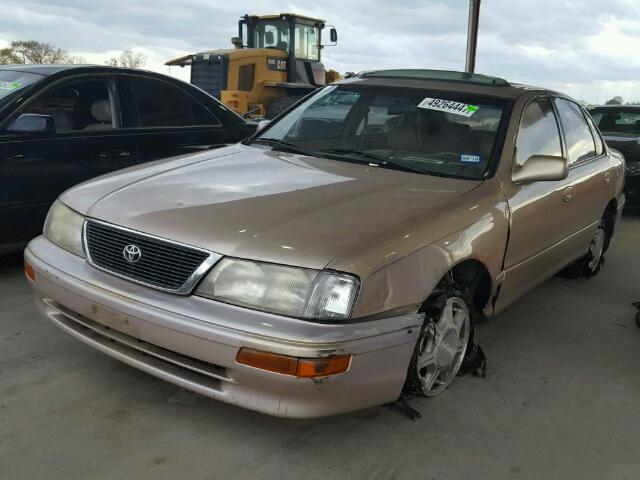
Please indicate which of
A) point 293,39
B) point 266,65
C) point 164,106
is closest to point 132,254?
point 164,106

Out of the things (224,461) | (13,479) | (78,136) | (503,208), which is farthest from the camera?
(78,136)

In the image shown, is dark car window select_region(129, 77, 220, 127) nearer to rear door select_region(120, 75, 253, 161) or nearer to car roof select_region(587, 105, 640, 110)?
rear door select_region(120, 75, 253, 161)

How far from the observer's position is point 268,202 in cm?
262

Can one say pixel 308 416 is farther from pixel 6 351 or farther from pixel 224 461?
pixel 6 351

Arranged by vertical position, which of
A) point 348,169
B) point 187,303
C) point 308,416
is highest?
point 348,169

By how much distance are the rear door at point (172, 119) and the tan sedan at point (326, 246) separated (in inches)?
55.3

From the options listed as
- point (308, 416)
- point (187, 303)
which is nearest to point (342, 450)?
point (308, 416)

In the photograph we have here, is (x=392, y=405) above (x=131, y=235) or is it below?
below

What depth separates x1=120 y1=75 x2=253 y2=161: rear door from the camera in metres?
4.88

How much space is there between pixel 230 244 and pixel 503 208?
1468mm

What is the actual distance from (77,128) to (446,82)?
2.70 m

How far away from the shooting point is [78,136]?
4500 millimetres

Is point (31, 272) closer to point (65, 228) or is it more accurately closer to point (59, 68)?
point (65, 228)

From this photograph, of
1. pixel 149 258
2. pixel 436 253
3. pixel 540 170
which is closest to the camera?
pixel 149 258
